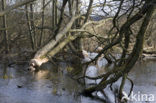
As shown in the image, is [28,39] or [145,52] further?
[28,39]

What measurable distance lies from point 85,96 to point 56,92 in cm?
105

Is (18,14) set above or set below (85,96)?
above

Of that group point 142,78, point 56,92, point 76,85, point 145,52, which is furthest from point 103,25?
point 56,92

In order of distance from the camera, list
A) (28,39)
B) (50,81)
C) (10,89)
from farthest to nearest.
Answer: (28,39) < (50,81) < (10,89)

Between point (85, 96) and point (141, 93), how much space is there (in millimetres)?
1887

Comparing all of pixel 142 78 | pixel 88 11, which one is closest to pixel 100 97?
pixel 142 78

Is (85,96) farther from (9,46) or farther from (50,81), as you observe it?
(9,46)

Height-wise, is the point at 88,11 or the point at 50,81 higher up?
the point at 88,11

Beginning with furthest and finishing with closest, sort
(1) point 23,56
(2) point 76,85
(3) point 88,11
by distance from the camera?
(3) point 88,11 → (1) point 23,56 → (2) point 76,85

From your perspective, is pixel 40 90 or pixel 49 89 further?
pixel 49 89

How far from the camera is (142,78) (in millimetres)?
11461

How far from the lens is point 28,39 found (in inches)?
930

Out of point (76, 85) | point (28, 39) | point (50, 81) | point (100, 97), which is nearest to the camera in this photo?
point (100, 97)

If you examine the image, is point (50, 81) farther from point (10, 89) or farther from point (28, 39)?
point (28, 39)
